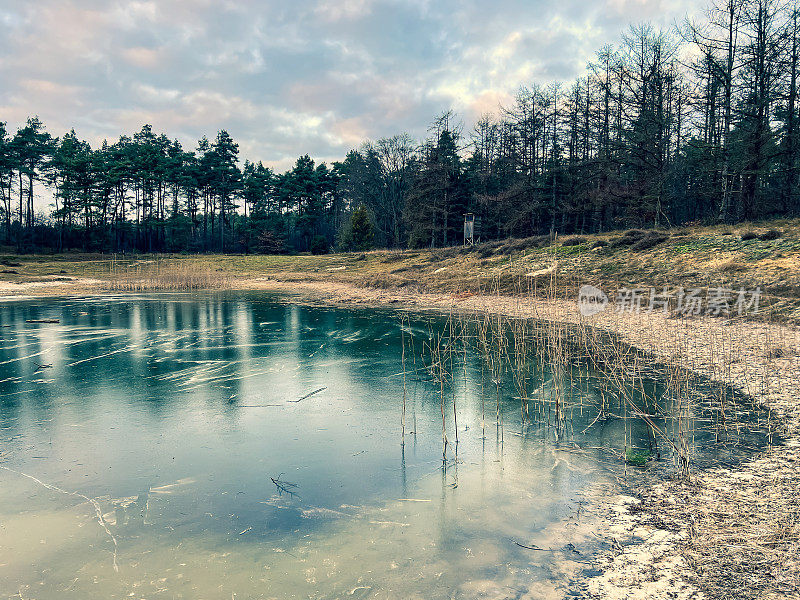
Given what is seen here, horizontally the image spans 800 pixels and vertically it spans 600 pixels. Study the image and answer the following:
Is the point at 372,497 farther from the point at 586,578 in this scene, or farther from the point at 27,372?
the point at 27,372

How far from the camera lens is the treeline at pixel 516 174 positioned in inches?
837

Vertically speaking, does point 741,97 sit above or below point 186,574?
above

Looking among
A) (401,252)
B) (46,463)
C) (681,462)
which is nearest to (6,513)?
(46,463)

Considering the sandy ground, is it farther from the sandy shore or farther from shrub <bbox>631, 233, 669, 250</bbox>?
shrub <bbox>631, 233, 669, 250</bbox>

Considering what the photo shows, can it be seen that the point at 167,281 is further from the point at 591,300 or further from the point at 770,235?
the point at 770,235

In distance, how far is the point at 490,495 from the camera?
4.42 m

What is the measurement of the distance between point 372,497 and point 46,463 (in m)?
3.21

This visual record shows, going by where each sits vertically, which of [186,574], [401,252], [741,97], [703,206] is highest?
[741,97]

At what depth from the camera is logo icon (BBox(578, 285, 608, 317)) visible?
14.3 m

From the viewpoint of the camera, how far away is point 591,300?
15.7 metres

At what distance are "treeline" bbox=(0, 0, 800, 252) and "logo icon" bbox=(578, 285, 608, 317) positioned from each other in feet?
19.4

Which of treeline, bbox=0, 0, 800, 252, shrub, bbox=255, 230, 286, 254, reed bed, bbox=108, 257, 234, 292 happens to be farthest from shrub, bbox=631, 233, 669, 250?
shrub, bbox=255, 230, 286, 254

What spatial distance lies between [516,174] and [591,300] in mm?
25196

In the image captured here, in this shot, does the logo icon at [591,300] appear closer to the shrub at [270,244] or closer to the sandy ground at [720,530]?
the sandy ground at [720,530]
